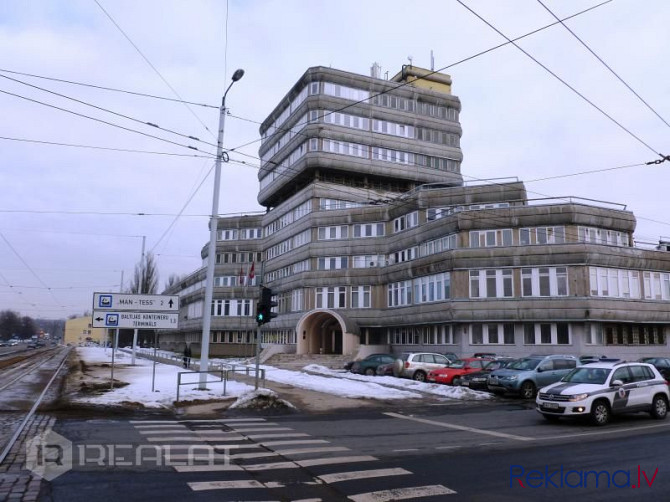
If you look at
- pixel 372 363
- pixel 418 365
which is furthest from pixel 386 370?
pixel 418 365

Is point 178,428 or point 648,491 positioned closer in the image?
point 648,491

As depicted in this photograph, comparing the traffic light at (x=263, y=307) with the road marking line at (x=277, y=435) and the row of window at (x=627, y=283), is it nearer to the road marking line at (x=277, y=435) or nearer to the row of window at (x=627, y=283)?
the road marking line at (x=277, y=435)

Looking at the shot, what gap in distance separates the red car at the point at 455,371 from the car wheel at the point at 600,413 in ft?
36.4

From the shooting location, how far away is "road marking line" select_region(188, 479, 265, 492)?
7.64m

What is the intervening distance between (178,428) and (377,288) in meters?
36.7

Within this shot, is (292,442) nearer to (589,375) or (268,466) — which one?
(268,466)

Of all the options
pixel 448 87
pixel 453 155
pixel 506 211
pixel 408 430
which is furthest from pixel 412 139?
pixel 408 430

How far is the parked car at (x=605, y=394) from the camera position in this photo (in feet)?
47.8

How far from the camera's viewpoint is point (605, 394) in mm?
14836

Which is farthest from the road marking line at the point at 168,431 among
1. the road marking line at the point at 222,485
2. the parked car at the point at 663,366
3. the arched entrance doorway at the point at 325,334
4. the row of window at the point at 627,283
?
the arched entrance doorway at the point at 325,334

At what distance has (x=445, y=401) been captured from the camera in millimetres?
20734

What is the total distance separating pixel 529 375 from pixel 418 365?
727 centimetres

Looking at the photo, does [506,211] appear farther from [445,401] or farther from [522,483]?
[522,483]

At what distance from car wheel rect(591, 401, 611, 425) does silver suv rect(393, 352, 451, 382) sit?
515 inches
